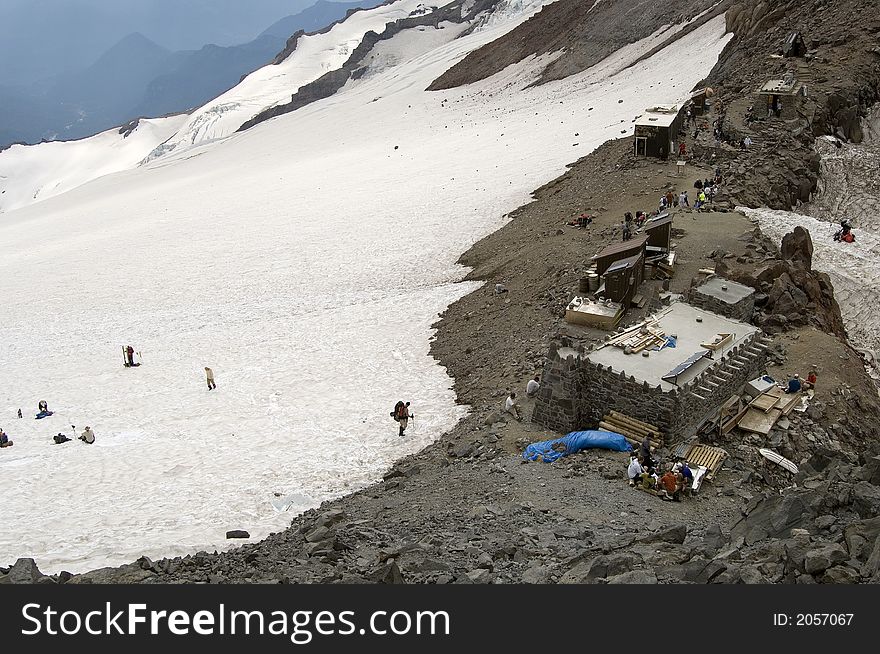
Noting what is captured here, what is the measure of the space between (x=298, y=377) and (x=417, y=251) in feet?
38.0

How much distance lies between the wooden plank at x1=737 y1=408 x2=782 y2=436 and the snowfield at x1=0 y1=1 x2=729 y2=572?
624 centimetres

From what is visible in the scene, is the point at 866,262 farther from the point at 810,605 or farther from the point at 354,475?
the point at 810,605

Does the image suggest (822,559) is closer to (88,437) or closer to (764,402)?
(764,402)

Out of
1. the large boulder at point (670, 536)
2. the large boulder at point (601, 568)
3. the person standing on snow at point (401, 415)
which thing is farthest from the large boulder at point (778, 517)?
the person standing on snow at point (401, 415)

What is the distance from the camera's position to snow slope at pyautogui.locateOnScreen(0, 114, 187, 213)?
109500 millimetres

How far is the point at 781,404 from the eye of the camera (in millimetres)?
14383

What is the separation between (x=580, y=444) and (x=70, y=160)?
120 m

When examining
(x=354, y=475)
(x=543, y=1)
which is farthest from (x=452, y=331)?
(x=543, y=1)

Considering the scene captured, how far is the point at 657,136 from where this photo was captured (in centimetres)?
3027

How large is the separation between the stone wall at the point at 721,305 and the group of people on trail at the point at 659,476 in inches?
204

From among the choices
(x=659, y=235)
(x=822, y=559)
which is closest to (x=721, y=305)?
(x=659, y=235)

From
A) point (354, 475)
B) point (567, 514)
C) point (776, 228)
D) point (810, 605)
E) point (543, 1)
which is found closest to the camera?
point (810, 605)

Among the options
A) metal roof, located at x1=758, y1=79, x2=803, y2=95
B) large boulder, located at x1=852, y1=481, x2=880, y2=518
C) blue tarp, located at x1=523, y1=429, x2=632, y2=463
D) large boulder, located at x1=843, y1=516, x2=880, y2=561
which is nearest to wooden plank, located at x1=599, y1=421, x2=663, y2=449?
blue tarp, located at x1=523, y1=429, x2=632, y2=463

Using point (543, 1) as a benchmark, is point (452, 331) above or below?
below
